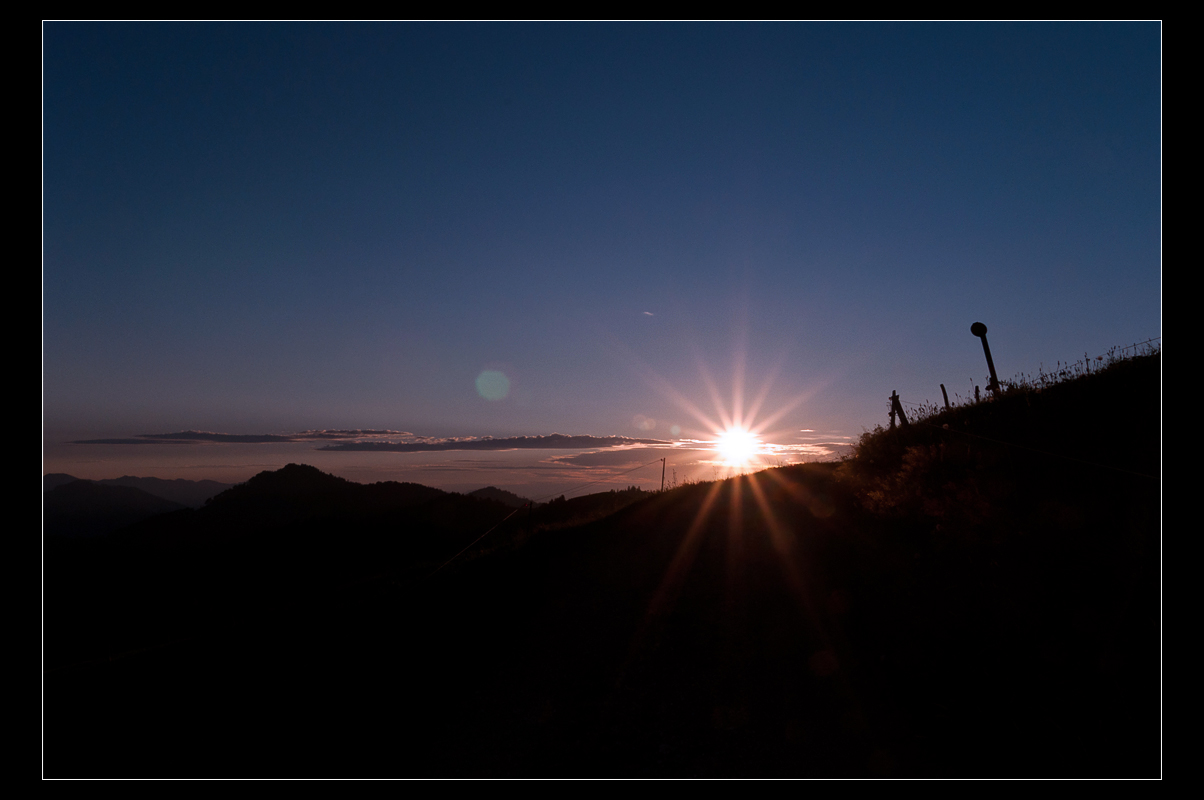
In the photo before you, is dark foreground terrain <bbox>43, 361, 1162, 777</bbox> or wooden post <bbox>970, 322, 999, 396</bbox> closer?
dark foreground terrain <bbox>43, 361, 1162, 777</bbox>

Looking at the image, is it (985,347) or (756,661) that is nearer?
(756,661)

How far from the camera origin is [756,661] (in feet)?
24.8

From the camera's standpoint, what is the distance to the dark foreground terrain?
5.34 metres

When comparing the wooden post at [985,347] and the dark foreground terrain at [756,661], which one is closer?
the dark foreground terrain at [756,661]

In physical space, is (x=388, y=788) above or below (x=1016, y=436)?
below

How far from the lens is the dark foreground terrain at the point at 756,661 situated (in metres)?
5.34

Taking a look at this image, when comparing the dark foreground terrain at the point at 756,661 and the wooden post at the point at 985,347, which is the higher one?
the wooden post at the point at 985,347

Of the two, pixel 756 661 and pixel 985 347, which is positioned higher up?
pixel 985 347

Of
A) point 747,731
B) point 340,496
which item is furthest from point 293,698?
point 340,496

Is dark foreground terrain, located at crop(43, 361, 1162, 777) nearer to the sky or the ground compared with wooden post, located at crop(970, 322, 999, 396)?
nearer to the ground

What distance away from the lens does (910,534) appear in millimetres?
9602
